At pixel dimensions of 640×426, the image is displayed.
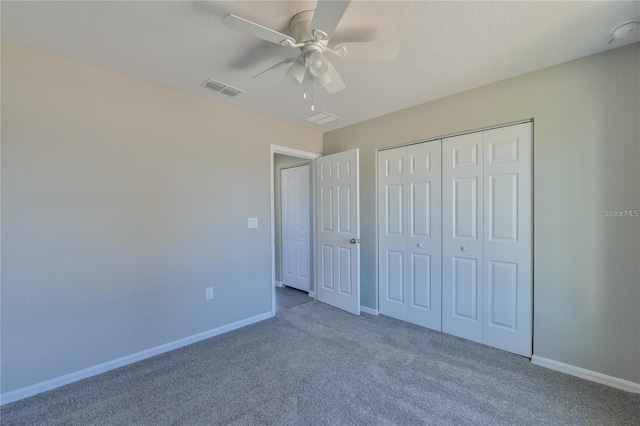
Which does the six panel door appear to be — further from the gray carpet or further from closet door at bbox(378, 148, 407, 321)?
the gray carpet

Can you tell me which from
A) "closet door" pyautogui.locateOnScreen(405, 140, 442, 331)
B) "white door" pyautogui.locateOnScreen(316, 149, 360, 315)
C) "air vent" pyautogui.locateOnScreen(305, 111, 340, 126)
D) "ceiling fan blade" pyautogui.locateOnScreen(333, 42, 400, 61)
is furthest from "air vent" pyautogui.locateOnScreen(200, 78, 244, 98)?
"closet door" pyautogui.locateOnScreen(405, 140, 442, 331)

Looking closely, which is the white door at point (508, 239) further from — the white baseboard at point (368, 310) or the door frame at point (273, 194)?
the door frame at point (273, 194)

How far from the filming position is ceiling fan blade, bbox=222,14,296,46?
133cm

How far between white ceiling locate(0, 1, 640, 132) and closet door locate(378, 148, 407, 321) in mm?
940

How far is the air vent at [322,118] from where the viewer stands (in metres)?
3.32

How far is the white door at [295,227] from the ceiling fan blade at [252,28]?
108 inches

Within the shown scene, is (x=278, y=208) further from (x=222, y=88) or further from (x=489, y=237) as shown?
(x=489, y=237)

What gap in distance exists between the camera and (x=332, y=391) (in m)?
2.02

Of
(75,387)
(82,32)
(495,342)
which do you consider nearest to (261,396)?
(75,387)

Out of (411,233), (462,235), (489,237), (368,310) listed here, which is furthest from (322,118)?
(368,310)

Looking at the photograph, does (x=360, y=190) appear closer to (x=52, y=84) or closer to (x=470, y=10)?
(x=470, y=10)

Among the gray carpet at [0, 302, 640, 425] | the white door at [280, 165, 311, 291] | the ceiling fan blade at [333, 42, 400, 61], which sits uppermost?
the ceiling fan blade at [333, 42, 400, 61]

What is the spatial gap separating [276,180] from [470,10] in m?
3.70

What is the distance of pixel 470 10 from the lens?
1.60m
